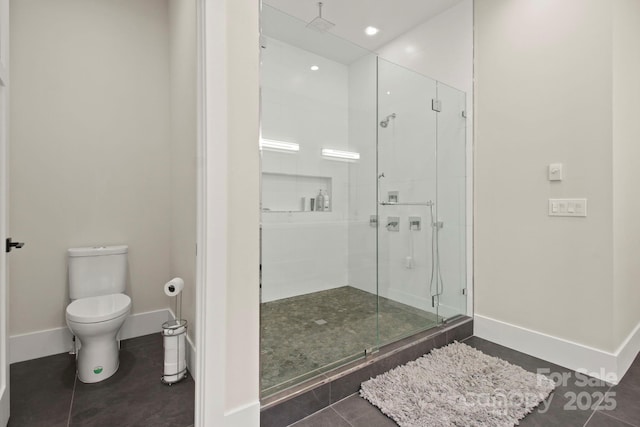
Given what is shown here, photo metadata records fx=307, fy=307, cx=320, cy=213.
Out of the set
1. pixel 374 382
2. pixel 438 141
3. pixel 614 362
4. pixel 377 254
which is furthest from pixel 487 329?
pixel 438 141

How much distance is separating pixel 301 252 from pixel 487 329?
66.7 inches

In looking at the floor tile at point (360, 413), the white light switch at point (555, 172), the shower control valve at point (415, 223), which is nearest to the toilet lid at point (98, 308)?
the floor tile at point (360, 413)

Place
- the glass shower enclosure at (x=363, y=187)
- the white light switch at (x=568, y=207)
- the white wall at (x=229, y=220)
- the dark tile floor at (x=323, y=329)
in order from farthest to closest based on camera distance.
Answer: the glass shower enclosure at (x=363, y=187), the white light switch at (x=568, y=207), the dark tile floor at (x=323, y=329), the white wall at (x=229, y=220)

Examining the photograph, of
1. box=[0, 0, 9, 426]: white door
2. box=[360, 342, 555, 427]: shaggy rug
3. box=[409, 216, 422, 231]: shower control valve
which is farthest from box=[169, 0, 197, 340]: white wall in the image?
box=[409, 216, 422, 231]: shower control valve

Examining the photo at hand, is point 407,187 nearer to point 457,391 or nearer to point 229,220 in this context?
point 457,391

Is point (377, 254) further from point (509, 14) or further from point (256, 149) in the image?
point (509, 14)

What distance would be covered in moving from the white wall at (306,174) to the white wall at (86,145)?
975mm

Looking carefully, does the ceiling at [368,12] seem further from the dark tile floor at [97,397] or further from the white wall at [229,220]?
the dark tile floor at [97,397]

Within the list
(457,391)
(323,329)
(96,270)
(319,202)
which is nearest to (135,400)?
(96,270)

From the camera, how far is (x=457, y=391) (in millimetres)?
1757

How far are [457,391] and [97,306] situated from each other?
229 centimetres

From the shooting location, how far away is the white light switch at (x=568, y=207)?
198cm

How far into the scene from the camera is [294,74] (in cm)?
277

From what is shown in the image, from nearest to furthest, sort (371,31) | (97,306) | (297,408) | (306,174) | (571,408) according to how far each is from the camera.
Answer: (297,408), (571,408), (97,306), (306,174), (371,31)
